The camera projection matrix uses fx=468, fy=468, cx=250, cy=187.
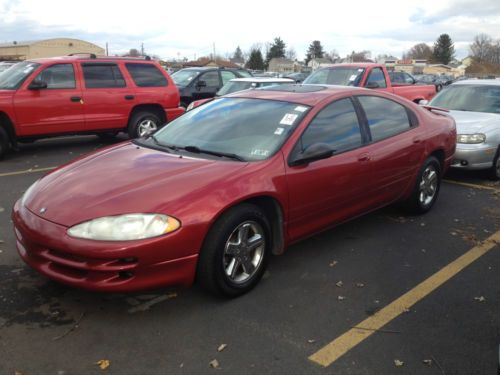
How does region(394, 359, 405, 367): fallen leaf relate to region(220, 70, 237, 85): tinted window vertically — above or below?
below

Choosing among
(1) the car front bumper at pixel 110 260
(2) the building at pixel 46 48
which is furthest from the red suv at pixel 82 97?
(2) the building at pixel 46 48

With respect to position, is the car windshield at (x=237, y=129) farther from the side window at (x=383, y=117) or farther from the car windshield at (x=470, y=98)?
the car windshield at (x=470, y=98)

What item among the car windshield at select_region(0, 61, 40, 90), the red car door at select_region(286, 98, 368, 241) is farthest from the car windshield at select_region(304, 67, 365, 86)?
the red car door at select_region(286, 98, 368, 241)

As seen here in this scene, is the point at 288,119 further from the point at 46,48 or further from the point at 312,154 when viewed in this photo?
the point at 46,48

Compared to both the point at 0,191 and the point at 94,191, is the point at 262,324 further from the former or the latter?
the point at 0,191

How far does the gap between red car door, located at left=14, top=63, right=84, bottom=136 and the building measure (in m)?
65.1

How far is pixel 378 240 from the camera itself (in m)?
4.67

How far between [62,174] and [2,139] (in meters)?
5.07

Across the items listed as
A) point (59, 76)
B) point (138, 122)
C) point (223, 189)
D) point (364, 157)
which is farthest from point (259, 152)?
point (138, 122)

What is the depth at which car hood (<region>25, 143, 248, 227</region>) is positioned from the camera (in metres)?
3.04

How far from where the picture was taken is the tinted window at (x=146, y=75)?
9.45 metres

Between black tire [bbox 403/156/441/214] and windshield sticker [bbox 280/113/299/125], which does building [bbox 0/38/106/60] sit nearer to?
black tire [bbox 403/156/441/214]

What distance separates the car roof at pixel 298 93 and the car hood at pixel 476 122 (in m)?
3.33

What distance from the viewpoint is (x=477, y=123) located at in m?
7.24
